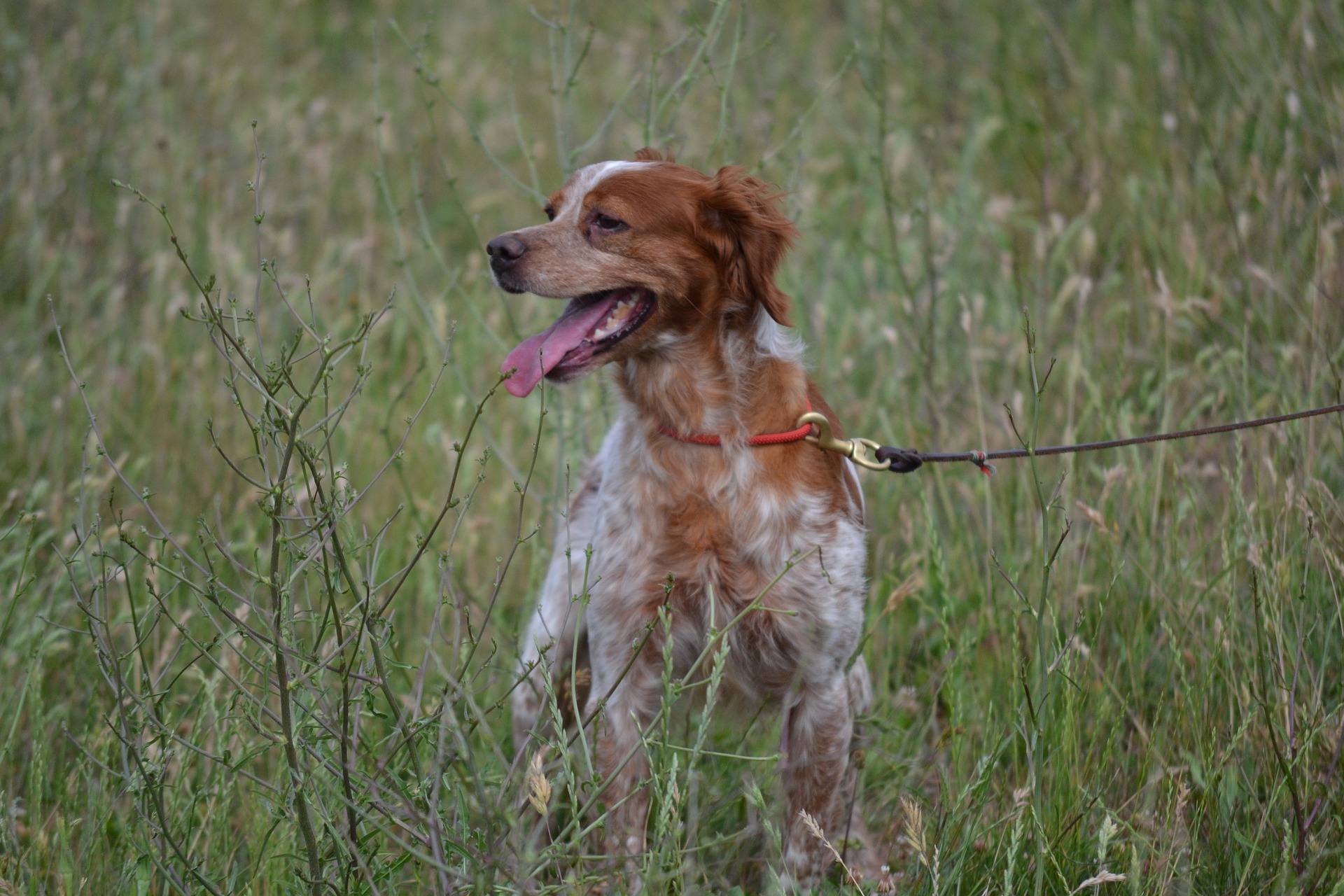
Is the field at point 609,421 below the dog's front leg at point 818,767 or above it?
above

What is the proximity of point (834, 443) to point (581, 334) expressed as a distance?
62 centimetres

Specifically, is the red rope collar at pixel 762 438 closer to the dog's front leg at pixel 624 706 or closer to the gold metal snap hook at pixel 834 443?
the gold metal snap hook at pixel 834 443

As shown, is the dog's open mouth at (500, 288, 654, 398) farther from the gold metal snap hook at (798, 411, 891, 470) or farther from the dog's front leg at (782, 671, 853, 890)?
the dog's front leg at (782, 671, 853, 890)

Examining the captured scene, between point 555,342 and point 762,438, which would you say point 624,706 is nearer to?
point 762,438

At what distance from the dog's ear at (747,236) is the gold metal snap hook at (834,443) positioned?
24cm

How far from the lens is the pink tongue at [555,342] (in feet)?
8.29

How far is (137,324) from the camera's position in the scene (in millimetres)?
4711

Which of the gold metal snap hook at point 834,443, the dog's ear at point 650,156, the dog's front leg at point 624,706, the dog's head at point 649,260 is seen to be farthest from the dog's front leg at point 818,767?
the dog's ear at point 650,156

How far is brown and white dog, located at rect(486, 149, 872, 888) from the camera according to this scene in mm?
2605

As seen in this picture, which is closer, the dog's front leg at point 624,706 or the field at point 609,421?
the field at point 609,421

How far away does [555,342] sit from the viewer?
2613mm

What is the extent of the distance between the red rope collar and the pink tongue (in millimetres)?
296

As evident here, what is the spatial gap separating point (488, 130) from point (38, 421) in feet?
11.3

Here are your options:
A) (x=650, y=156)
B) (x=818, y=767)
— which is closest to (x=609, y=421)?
(x=650, y=156)
